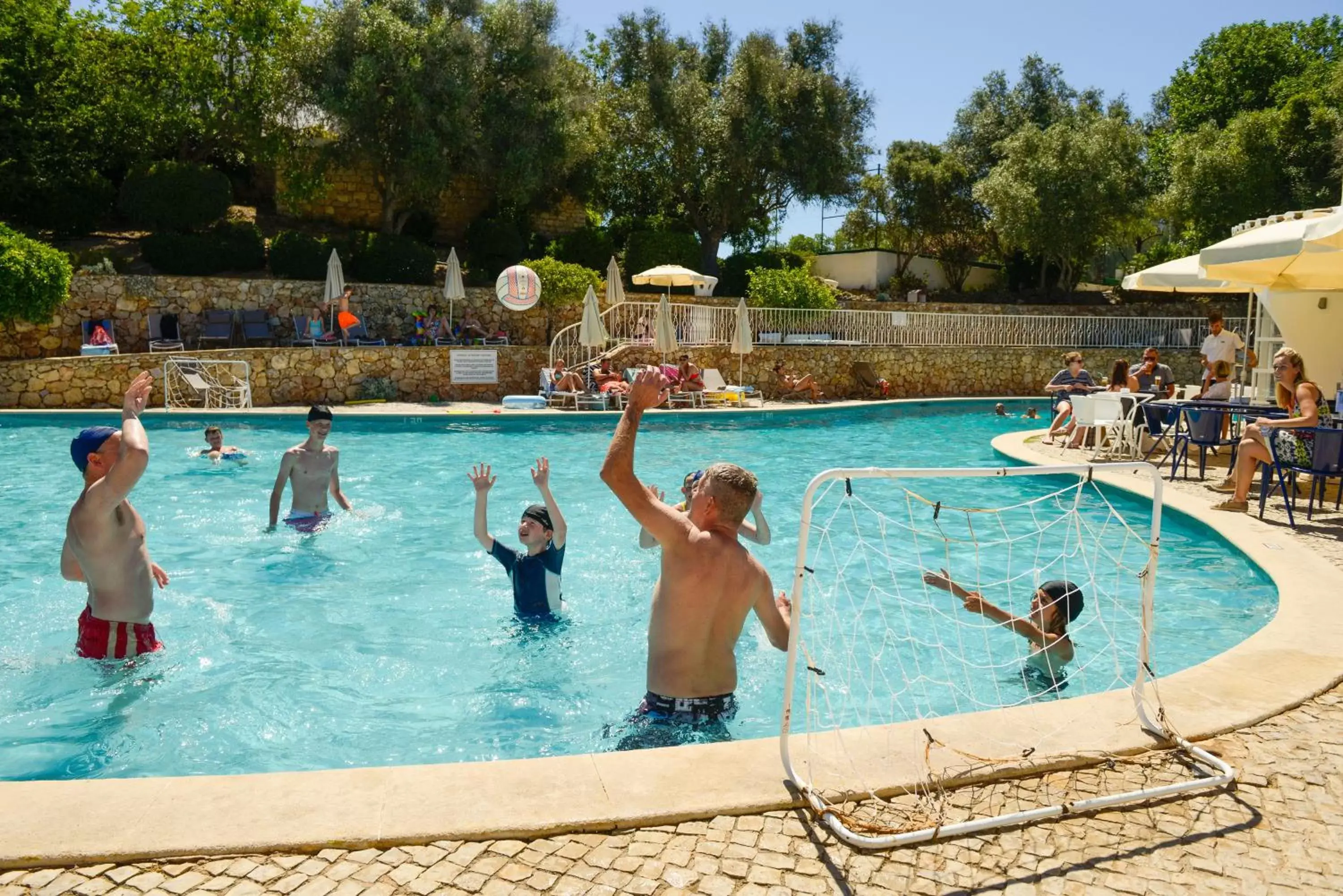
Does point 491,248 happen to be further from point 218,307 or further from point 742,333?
point 742,333

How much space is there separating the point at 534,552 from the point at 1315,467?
6.47 metres

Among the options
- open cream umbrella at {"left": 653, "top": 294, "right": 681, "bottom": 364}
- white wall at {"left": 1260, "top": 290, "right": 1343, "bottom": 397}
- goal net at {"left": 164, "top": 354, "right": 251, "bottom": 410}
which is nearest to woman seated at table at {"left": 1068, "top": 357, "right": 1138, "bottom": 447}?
white wall at {"left": 1260, "top": 290, "right": 1343, "bottom": 397}

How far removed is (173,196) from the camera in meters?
21.5

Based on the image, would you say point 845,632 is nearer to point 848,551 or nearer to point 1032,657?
point 1032,657

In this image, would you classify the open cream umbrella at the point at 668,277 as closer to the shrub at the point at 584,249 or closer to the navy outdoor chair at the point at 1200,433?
the shrub at the point at 584,249

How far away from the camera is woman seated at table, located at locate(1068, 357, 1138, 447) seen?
1267 cm

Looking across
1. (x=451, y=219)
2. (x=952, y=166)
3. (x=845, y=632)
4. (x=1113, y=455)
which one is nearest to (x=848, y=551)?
(x=845, y=632)

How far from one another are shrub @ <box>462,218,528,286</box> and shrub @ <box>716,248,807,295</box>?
6.71 metres

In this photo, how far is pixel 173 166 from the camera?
851 inches

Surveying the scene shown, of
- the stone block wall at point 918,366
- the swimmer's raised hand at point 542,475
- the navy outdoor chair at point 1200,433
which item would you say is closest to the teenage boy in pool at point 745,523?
the swimmer's raised hand at point 542,475

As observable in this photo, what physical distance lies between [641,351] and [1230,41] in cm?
3204

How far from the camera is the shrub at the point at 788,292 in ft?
78.0

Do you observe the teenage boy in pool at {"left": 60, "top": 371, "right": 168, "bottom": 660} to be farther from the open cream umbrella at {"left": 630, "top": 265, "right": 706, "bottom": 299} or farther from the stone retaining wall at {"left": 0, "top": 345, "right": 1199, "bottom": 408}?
the open cream umbrella at {"left": 630, "top": 265, "right": 706, "bottom": 299}

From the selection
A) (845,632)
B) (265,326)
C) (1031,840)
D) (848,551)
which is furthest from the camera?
(265,326)
